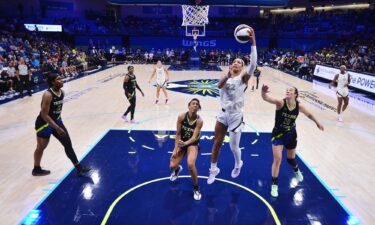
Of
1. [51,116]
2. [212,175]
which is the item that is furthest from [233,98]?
[51,116]

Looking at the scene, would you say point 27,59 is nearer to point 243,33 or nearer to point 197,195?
point 197,195

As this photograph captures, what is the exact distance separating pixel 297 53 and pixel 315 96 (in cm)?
1885

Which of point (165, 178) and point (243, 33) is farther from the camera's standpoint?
point (165, 178)

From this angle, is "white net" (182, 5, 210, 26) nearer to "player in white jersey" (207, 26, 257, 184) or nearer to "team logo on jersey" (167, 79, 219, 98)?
"team logo on jersey" (167, 79, 219, 98)

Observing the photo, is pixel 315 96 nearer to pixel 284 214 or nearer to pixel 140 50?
pixel 284 214

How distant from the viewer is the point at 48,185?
5.53 metres

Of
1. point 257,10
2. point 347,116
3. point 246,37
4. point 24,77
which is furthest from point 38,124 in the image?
point 257,10

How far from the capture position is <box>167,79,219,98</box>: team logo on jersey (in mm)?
14849

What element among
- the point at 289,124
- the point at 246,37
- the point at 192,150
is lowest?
the point at 192,150

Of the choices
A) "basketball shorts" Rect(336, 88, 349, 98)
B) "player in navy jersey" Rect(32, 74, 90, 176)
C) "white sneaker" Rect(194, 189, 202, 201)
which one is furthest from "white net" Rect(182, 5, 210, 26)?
"white sneaker" Rect(194, 189, 202, 201)

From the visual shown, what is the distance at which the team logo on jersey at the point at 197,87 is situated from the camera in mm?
14849

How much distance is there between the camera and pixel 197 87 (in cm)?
1633

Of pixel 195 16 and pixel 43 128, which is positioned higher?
pixel 195 16

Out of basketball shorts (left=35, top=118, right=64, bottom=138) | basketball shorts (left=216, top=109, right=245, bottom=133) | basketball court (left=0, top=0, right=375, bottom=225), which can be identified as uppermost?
basketball shorts (left=216, top=109, right=245, bottom=133)
